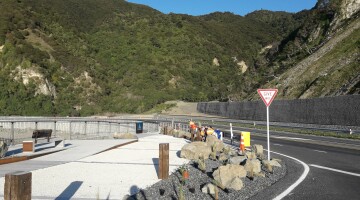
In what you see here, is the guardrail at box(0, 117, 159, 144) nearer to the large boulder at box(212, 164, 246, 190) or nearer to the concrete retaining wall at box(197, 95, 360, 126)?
the concrete retaining wall at box(197, 95, 360, 126)

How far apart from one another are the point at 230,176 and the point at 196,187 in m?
0.99

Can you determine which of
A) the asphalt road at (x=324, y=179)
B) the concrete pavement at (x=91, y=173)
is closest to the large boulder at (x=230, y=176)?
the asphalt road at (x=324, y=179)

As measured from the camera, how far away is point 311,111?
41000 mm

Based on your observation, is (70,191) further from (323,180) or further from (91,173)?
Answer: (323,180)

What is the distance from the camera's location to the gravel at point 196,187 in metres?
8.80

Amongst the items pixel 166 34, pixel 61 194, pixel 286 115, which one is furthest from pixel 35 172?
pixel 166 34

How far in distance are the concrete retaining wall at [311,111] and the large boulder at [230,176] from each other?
26285 millimetres

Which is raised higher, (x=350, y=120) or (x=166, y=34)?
(x=166, y=34)

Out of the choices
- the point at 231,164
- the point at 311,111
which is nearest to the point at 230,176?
the point at 231,164

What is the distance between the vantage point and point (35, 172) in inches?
468

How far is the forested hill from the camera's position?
72.9 meters

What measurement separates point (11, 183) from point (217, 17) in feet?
640

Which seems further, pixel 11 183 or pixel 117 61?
pixel 117 61

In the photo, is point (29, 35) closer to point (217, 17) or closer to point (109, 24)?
point (109, 24)
